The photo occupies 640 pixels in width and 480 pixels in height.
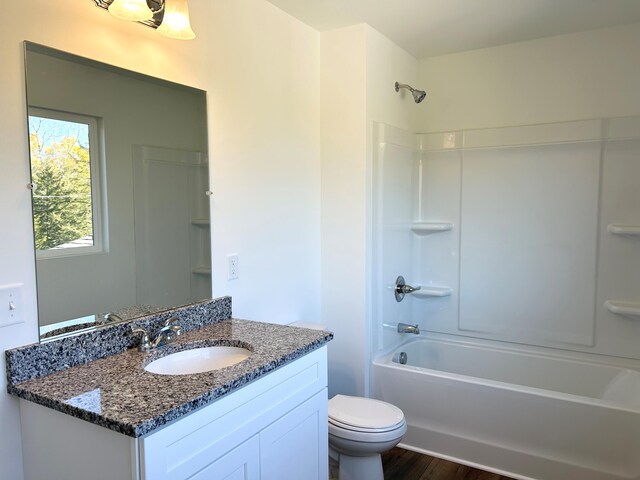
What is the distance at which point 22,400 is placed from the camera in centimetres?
140

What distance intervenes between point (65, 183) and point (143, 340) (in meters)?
0.58

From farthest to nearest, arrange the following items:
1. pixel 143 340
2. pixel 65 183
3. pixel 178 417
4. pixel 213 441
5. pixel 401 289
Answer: pixel 401 289 → pixel 143 340 → pixel 65 183 → pixel 213 441 → pixel 178 417

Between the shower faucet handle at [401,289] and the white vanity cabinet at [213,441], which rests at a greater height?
the shower faucet handle at [401,289]

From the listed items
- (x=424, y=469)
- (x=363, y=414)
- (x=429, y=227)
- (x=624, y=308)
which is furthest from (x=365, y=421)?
(x=624, y=308)

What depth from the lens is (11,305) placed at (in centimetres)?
141

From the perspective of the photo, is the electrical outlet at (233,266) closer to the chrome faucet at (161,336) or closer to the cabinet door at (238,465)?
the chrome faucet at (161,336)

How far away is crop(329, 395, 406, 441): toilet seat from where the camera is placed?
7.00 feet

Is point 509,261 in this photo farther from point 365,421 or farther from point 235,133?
point 235,133

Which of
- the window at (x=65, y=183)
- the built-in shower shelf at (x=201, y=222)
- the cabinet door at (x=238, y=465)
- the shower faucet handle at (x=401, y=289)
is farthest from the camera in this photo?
the shower faucet handle at (x=401, y=289)

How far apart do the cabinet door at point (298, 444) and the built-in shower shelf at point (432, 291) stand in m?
1.63

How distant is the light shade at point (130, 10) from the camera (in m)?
1.58

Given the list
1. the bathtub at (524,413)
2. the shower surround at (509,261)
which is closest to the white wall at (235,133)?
the shower surround at (509,261)

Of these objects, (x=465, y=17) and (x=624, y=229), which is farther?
(x=624, y=229)

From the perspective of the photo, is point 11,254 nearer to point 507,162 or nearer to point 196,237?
point 196,237
